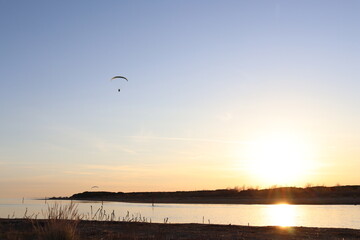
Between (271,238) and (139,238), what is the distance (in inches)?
239

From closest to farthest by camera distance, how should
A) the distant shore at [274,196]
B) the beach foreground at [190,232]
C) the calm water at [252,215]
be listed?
the beach foreground at [190,232] → the calm water at [252,215] → the distant shore at [274,196]

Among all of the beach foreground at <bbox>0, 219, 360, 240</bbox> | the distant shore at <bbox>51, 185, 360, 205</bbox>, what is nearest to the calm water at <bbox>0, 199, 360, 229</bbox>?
the beach foreground at <bbox>0, 219, 360, 240</bbox>

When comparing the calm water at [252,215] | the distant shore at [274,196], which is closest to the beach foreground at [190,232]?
the calm water at [252,215]

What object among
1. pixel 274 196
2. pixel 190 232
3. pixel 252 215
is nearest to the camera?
pixel 190 232

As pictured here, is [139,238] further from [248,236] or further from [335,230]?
[335,230]

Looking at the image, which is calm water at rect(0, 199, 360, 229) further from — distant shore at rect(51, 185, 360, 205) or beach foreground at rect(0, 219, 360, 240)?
distant shore at rect(51, 185, 360, 205)

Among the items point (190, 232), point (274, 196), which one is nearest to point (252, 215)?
point (190, 232)

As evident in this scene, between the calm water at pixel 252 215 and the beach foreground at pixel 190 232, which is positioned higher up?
the calm water at pixel 252 215

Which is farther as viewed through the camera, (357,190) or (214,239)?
(357,190)

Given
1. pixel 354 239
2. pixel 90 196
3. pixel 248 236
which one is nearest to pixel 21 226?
pixel 248 236

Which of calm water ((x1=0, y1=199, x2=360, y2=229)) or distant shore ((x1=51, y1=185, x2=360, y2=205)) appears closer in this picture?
calm water ((x1=0, y1=199, x2=360, y2=229))

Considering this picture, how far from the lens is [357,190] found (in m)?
94.9

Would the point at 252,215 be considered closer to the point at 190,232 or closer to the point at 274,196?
the point at 190,232

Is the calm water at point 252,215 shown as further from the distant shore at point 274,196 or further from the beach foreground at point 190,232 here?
the distant shore at point 274,196
